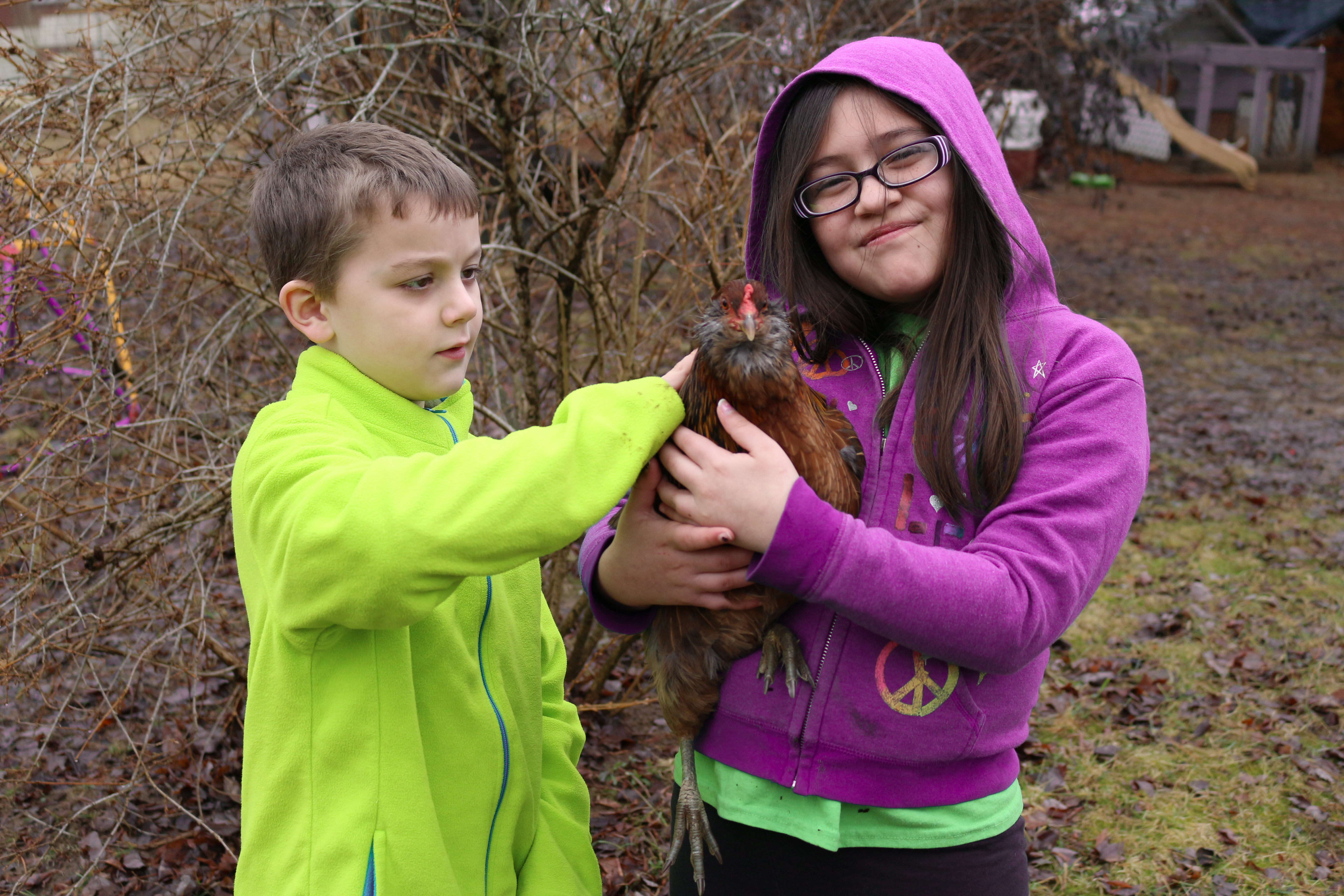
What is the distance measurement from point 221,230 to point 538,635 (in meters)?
2.79

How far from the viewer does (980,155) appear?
1.77m

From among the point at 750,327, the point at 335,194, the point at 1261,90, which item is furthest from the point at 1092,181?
the point at 335,194

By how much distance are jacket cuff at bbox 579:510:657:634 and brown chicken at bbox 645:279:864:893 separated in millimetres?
88

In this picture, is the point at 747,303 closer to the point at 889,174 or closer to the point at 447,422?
the point at 889,174

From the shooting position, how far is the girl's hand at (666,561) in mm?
1707

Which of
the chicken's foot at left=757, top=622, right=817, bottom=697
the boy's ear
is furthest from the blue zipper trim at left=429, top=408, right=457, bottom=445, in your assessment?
the chicken's foot at left=757, top=622, right=817, bottom=697

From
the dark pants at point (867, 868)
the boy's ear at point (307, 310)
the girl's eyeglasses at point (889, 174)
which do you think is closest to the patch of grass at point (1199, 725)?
the dark pants at point (867, 868)

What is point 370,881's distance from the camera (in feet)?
4.73

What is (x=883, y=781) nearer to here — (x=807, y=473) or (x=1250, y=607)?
(x=807, y=473)

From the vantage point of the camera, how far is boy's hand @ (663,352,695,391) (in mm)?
1649

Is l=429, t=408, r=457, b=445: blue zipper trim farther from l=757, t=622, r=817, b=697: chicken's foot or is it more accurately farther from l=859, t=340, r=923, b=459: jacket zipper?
l=859, t=340, r=923, b=459: jacket zipper

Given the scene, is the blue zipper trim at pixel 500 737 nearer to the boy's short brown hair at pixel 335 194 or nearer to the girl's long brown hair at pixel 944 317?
the boy's short brown hair at pixel 335 194

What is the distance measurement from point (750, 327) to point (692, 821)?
100cm

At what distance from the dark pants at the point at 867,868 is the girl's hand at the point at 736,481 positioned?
1.96 feet
